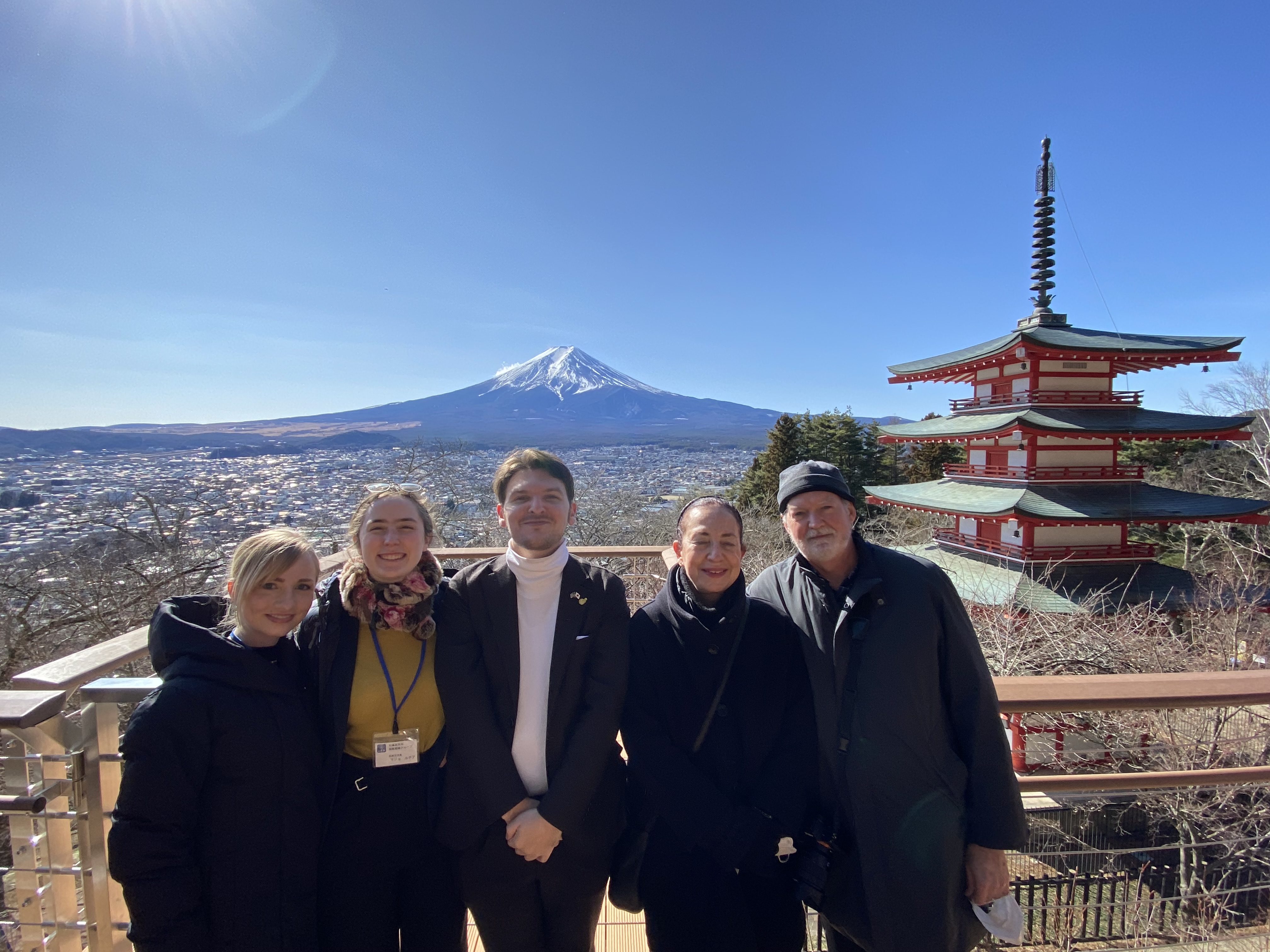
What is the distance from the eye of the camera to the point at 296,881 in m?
1.58

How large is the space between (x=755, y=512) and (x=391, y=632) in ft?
73.9

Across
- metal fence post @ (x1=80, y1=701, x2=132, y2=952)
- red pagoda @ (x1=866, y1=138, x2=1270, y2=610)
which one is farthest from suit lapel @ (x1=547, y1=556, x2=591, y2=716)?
red pagoda @ (x1=866, y1=138, x2=1270, y2=610)

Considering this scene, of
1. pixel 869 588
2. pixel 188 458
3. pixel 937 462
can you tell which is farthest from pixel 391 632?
pixel 937 462

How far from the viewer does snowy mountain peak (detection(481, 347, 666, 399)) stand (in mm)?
79688

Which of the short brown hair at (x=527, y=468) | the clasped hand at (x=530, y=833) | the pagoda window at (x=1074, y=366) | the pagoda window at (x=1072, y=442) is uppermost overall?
the pagoda window at (x=1074, y=366)

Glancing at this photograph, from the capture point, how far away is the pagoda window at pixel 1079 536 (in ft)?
42.4

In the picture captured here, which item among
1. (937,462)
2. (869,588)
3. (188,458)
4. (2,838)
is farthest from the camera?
(937,462)

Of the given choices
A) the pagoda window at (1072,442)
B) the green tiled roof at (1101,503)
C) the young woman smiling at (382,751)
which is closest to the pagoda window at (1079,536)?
the green tiled roof at (1101,503)

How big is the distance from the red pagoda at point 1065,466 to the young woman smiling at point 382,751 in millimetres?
13049

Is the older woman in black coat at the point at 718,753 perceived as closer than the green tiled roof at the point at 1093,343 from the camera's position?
Yes

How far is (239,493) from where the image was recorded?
1077 cm

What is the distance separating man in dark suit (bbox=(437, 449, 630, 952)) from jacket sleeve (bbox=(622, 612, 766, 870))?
2.3 inches

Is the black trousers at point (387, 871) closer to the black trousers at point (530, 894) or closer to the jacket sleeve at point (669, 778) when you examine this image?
the black trousers at point (530, 894)

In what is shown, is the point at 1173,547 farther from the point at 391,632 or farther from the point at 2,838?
the point at 2,838
